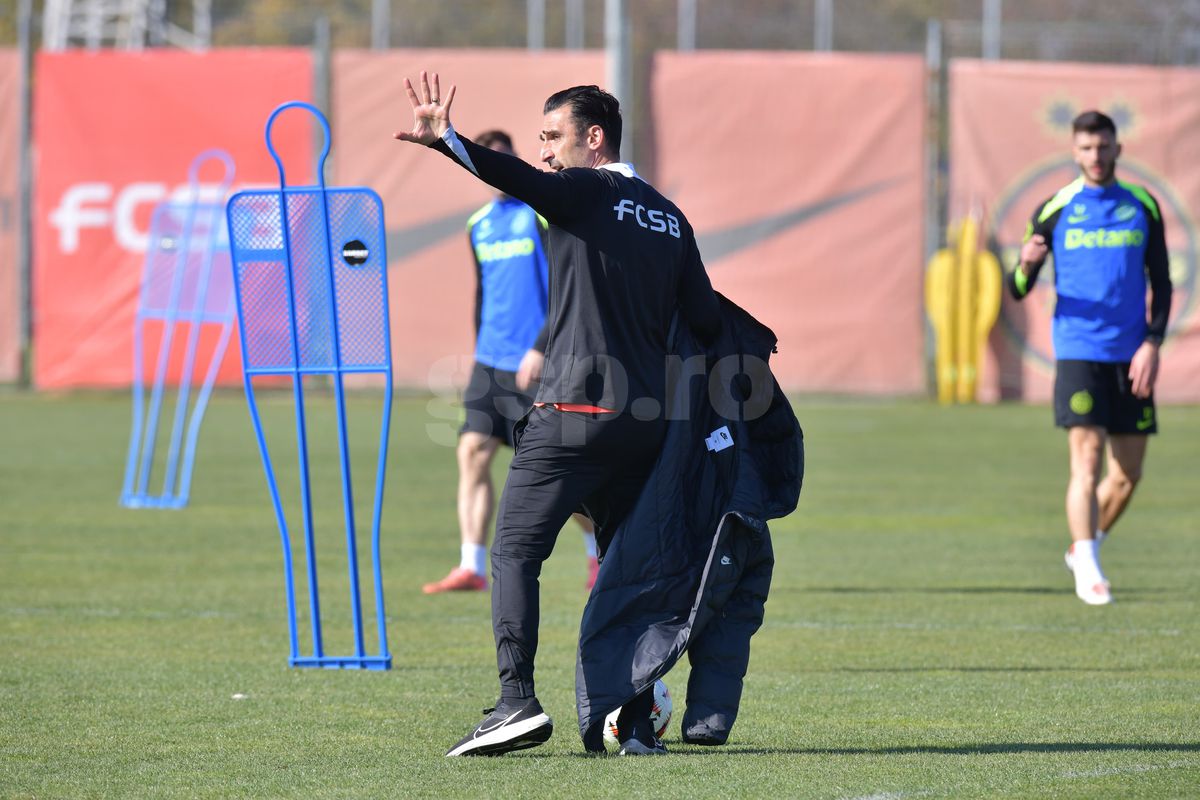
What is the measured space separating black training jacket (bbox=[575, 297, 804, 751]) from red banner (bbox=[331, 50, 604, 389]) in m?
16.3

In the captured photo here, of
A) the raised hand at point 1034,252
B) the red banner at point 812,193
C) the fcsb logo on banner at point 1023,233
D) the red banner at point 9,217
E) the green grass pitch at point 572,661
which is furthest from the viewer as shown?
the red banner at point 9,217

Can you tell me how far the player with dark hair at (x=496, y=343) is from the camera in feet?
30.1

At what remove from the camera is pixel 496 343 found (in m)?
9.26

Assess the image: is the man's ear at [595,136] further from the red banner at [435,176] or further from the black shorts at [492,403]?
the red banner at [435,176]

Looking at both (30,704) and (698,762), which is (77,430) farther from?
(698,762)

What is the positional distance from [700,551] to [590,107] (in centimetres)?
138

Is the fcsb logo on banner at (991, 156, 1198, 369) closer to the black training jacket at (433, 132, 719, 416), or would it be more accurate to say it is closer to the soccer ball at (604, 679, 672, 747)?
the soccer ball at (604, 679, 672, 747)

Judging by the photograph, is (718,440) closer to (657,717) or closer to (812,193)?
(657,717)

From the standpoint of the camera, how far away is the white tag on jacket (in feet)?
18.1

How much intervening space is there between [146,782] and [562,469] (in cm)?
149

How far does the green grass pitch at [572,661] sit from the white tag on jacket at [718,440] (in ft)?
3.07

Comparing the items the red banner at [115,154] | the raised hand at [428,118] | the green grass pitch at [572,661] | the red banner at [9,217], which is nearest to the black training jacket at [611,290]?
the raised hand at [428,118]

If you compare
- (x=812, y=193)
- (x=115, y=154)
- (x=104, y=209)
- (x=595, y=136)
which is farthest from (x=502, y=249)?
(x=115, y=154)

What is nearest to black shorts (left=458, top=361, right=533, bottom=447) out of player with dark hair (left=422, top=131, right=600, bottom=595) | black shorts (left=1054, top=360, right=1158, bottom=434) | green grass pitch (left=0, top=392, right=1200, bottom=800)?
player with dark hair (left=422, top=131, right=600, bottom=595)
